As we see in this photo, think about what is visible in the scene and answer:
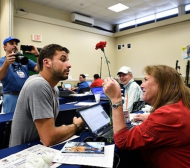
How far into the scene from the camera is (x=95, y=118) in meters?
1.33

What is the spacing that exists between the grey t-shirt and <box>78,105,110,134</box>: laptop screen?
0.24 m

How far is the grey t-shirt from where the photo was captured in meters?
1.04

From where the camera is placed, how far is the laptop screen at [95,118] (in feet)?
3.97

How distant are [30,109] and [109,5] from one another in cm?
543

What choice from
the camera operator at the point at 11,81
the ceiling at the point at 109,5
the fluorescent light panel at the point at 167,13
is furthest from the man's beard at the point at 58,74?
the fluorescent light panel at the point at 167,13

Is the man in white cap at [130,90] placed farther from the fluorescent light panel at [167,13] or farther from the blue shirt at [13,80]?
the fluorescent light panel at [167,13]

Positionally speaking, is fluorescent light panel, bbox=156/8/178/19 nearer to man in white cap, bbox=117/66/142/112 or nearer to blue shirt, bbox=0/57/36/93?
man in white cap, bbox=117/66/142/112

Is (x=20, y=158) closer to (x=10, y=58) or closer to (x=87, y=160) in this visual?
(x=87, y=160)

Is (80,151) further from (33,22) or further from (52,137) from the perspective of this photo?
(33,22)

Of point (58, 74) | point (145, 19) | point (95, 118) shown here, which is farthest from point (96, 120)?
point (145, 19)

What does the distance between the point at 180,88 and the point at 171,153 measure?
0.36 m

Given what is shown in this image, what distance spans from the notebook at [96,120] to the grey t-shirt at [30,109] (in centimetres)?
23

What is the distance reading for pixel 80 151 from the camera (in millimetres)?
915

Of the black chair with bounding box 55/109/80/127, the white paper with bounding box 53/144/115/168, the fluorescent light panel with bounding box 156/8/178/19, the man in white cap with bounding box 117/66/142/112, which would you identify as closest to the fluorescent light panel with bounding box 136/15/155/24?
the fluorescent light panel with bounding box 156/8/178/19
